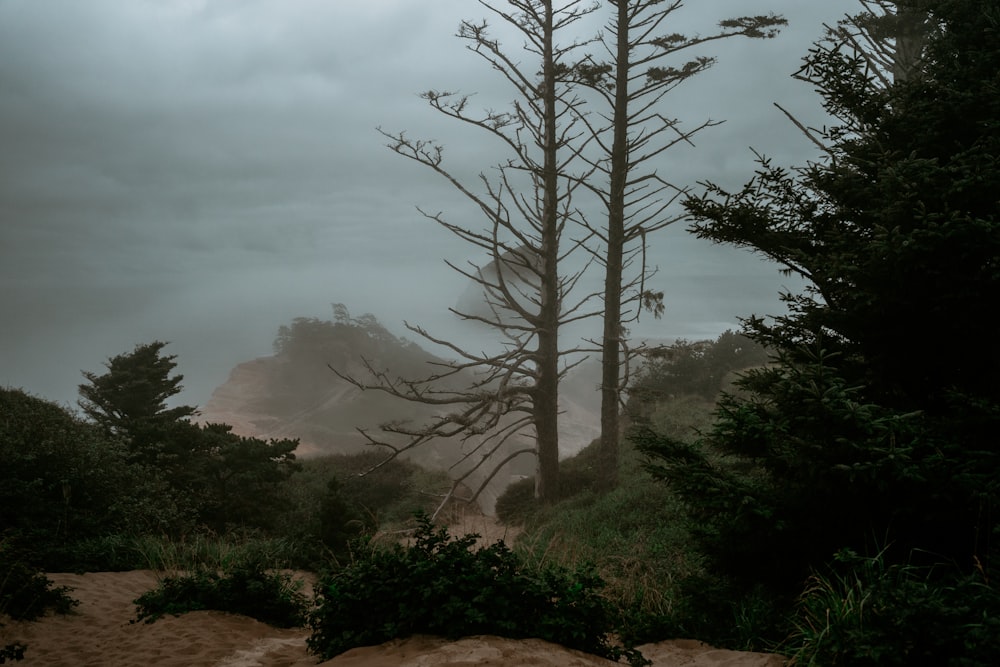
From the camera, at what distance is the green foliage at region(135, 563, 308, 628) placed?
6875 millimetres

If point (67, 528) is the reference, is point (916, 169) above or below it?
above

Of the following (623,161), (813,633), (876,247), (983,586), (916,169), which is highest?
(623,161)

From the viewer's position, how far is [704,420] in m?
18.3

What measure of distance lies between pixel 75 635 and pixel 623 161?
11.5 meters

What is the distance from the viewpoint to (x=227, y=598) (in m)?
6.92

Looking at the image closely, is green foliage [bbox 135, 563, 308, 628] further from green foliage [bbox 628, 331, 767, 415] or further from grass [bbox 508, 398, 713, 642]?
green foliage [bbox 628, 331, 767, 415]

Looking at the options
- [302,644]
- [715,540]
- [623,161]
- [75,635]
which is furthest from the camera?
[623,161]

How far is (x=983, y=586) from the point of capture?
13.4 feet

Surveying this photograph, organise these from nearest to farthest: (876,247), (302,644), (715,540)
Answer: (876,247), (715,540), (302,644)

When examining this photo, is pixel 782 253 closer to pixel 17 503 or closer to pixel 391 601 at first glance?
pixel 391 601

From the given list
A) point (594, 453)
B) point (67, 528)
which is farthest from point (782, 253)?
point (594, 453)

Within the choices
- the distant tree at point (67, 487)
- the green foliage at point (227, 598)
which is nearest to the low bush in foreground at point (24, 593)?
the green foliage at point (227, 598)

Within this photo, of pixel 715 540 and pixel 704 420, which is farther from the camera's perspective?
pixel 704 420

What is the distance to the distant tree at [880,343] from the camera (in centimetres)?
488
